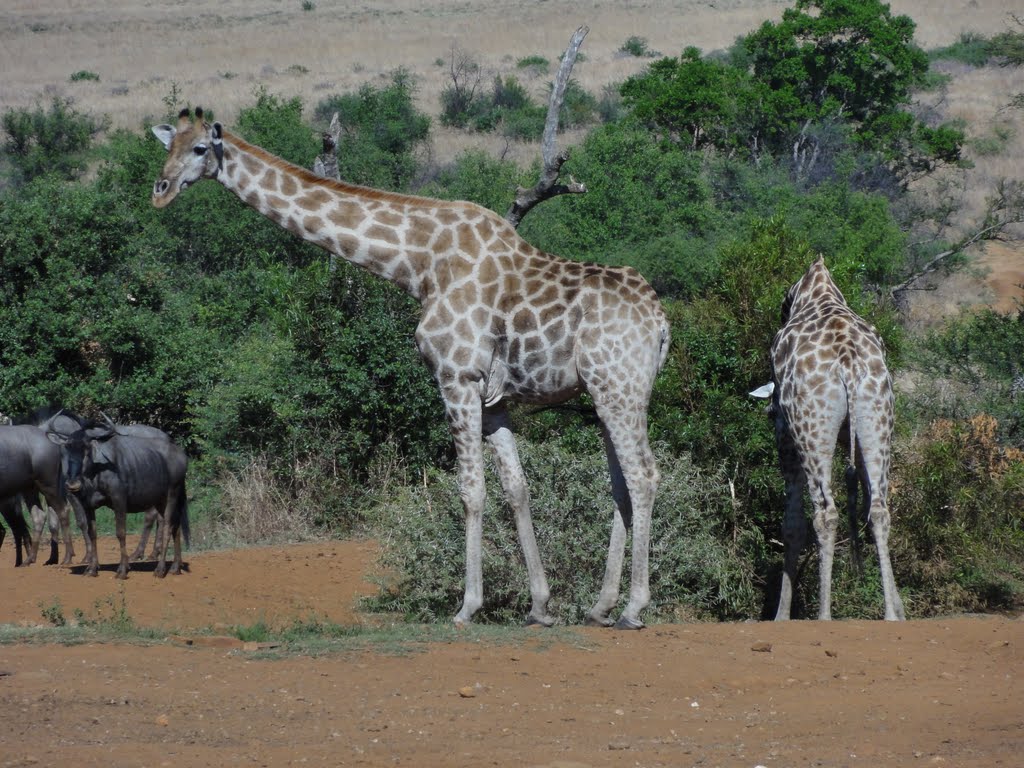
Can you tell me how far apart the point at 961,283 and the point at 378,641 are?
2411cm

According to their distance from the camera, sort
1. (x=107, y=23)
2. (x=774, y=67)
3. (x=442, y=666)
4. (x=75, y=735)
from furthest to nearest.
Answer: (x=107, y=23), (x=774, y=67), (x=442, y=666), (x=75, y=735)

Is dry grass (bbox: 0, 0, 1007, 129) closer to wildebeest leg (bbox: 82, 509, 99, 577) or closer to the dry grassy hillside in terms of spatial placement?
the dry grassy hillside

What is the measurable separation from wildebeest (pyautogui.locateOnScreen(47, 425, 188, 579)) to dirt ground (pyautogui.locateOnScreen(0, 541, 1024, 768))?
2834 mm

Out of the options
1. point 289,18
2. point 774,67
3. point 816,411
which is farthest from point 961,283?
point 289,18

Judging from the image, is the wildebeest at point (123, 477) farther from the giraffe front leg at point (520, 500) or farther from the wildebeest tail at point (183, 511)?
the giraffe front leg at point (520, 500)

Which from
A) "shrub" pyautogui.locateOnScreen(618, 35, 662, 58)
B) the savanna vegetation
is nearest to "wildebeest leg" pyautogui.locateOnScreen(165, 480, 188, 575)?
the savanna vegetation

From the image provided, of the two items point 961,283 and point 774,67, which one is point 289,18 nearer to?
point 774,67

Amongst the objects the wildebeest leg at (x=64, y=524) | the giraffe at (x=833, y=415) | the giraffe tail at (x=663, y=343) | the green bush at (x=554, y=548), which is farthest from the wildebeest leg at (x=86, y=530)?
the giraffe at (x=833, y=415)

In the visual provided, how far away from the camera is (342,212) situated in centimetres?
999

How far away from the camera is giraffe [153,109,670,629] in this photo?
9.45 m

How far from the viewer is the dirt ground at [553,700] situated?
6.26 meters

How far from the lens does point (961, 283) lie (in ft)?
98.6

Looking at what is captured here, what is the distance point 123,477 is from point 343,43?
5257cm

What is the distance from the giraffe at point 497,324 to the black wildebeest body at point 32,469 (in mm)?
5143
